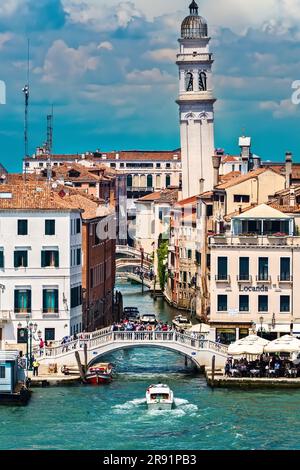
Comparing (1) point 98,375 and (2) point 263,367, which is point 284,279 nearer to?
(2) point 263,367

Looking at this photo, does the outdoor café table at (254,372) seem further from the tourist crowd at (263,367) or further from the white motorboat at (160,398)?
the white motorboat at (160,398)

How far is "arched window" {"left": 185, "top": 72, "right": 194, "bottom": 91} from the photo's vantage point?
6731 centimetres

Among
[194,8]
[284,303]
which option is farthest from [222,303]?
[194,8]

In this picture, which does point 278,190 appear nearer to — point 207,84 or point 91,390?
point 91,390

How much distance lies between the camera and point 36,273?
3881cm

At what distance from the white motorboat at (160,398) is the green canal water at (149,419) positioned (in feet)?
0.66

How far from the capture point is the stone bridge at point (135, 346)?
121 feet

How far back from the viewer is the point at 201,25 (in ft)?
222

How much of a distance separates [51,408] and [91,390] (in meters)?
2.57

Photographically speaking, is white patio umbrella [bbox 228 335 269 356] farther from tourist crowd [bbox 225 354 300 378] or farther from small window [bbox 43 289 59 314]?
small window [bbox 43 289 59 314]

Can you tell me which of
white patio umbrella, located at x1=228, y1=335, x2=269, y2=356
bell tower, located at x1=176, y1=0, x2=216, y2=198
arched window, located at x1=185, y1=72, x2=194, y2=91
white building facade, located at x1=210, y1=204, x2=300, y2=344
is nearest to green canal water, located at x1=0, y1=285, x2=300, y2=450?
white patio umbrella, located at x1=228, y1=335, x2=269, y2=356

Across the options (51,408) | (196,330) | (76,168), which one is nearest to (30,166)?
(76,168)

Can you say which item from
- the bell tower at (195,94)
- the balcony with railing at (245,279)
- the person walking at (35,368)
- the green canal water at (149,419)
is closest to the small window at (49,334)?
the green canal water at (149,419)

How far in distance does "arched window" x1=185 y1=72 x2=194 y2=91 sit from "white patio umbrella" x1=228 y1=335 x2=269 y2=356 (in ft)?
103
